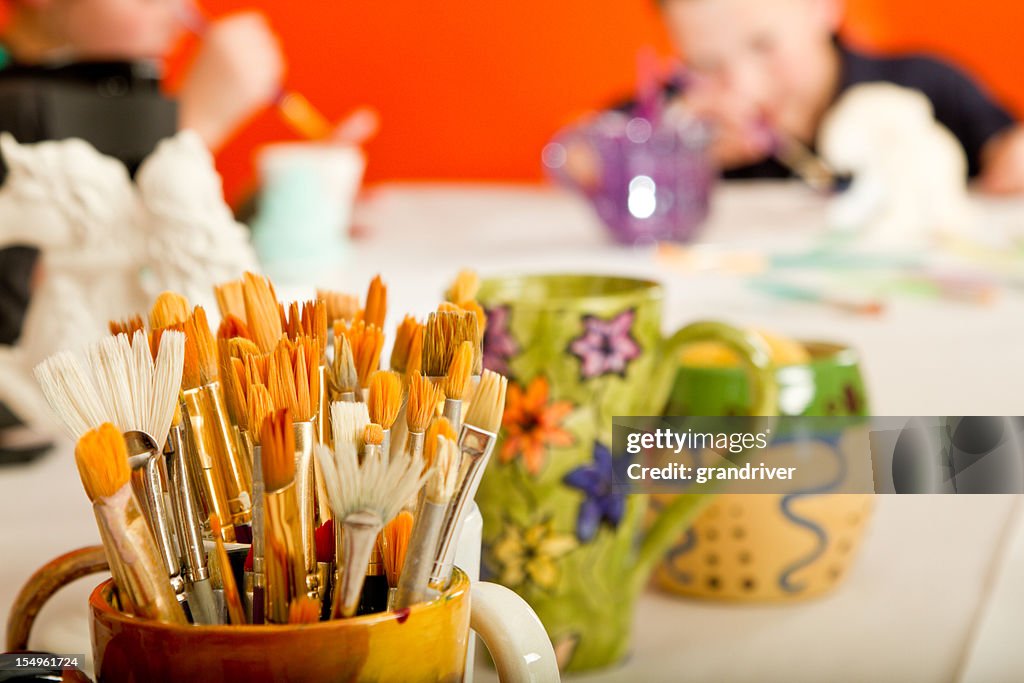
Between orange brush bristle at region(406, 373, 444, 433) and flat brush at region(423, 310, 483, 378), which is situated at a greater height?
flat brush at region(423, 310, 483, 378)

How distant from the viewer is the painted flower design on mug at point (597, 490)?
366mm

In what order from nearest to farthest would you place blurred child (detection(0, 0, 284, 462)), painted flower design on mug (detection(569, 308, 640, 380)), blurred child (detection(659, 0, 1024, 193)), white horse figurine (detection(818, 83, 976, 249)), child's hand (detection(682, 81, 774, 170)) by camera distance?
painted flower design on mug (detection(569, 308, 640, 380)), blurred child (detection(0, 0, 284, 462)), white horse figurine (detection(818, 83, 976, 249)), child's hand (detection(682, 81, 774, 170)), blurred child (detection(659, 0, 1024, 193))

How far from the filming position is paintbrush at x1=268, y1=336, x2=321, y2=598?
0.69ft

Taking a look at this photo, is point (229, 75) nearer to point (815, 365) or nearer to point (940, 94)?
point (815, 365)

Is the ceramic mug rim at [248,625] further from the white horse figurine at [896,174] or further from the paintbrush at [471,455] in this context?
the white horse figurine at [896,174]

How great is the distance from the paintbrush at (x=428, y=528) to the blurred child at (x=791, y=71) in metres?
1.50

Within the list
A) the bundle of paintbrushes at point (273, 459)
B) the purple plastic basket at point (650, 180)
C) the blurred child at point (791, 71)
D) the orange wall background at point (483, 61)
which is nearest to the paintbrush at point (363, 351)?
the bundle of paintbrushes at point (273, 459)

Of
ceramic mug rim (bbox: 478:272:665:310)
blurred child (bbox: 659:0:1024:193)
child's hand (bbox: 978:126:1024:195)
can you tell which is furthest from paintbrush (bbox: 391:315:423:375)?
blurred child (bbox: 659:0:1024:193)

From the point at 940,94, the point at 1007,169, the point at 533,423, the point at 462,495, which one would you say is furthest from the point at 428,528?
the point at 940,94

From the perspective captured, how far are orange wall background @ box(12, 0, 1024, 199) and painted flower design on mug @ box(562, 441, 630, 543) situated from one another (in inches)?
92.4

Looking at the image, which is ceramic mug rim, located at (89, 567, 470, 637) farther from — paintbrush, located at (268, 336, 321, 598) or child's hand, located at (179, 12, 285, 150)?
child's hand, located at (179, 12, 285, 150)

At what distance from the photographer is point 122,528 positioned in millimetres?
196

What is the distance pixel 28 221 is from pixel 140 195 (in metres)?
0.04

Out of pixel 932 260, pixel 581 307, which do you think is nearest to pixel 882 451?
pixel 581 307
